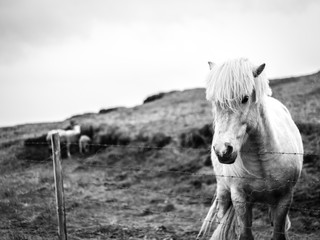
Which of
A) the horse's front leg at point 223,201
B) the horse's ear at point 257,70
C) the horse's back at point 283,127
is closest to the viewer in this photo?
the horse's ear at point 257,70

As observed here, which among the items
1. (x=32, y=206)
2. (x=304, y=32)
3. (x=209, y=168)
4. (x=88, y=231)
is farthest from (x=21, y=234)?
(x=304, y=32)

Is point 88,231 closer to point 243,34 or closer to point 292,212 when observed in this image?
point 292,212

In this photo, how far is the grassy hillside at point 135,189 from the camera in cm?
602

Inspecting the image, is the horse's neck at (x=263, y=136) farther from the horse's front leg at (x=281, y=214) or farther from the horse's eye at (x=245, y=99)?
the horse's front leg at (x=281, y=214)

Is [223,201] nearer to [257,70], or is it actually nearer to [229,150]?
[229,150]

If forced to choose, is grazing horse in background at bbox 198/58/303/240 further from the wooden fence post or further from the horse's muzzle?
the wooden fence post

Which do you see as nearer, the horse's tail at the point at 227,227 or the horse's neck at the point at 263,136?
the horse's neck at the point at 263,136

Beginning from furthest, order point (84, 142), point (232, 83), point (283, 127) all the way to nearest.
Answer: point (84, 142) < point (283, 127) < point (232, 83)

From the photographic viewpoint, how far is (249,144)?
364 cm

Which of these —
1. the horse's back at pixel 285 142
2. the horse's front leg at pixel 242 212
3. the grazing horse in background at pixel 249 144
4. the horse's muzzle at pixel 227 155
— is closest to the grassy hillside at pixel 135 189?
the horse's back at pixel 285 142

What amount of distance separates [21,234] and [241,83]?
423cm

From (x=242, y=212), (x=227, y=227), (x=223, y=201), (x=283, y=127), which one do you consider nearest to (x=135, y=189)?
(x=223, y=201)

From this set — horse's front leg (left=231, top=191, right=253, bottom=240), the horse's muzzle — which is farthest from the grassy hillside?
the horse's muzzle

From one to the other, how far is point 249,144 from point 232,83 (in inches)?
32.0
